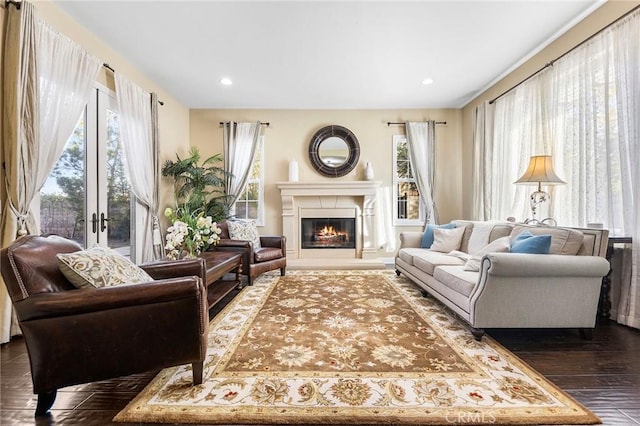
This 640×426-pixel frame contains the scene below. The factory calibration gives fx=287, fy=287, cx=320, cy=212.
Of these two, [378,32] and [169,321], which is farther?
[378,32]

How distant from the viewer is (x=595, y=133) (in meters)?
2.86

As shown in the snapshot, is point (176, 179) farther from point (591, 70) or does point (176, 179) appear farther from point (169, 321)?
point (591, 70)

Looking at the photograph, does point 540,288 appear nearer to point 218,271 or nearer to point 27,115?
point 218,271

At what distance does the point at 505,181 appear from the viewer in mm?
4309

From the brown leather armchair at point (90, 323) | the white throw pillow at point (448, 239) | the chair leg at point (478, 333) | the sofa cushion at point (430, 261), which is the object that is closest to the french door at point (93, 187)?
the brown leather armchair at point (90, 323)

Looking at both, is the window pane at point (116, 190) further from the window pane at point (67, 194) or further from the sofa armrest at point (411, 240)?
the sofa armrest at point (411, 240)

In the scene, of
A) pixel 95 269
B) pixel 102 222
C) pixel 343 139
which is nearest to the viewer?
pixel 95 269

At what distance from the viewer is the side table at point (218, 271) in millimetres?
2807

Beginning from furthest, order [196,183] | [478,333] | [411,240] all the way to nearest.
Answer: [196,183]
[411,240]
[478,333]

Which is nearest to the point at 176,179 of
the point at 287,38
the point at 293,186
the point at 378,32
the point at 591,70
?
the point at 293,186

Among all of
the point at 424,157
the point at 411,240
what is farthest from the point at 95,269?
the point at 424,157

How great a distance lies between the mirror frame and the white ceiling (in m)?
0.83

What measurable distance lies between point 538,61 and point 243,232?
15.2ft

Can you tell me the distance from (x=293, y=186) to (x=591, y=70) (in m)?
4.24
